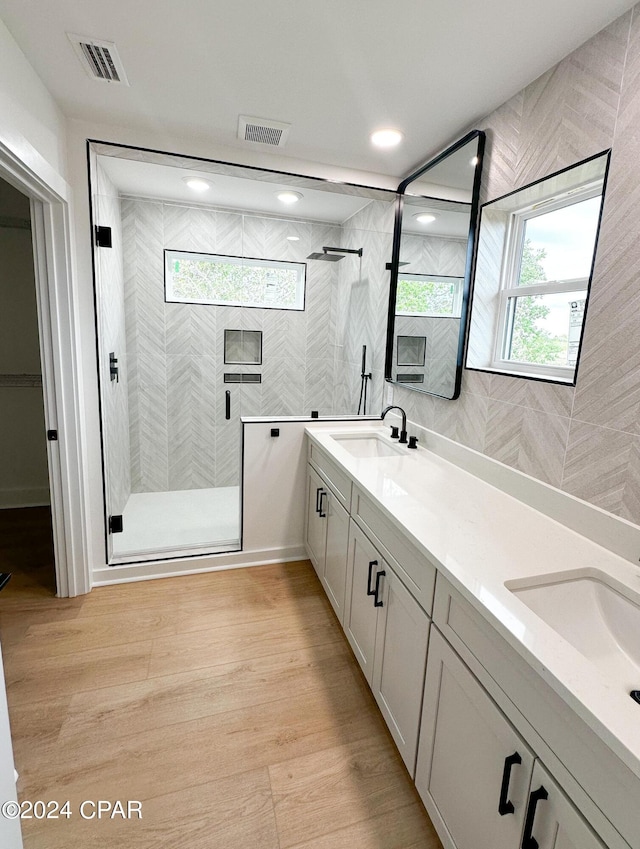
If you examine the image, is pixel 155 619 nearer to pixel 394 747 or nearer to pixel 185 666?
pixel 185 666

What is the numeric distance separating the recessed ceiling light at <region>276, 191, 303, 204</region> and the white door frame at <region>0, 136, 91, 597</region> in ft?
4.06

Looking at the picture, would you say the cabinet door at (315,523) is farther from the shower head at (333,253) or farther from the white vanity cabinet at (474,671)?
the shower head at (333,253)

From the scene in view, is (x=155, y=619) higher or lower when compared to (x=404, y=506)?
lower

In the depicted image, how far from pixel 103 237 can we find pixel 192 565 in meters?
2.00

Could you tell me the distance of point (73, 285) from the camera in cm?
212

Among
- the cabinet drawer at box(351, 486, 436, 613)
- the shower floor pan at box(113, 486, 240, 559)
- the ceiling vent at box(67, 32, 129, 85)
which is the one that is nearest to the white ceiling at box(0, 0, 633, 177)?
the ceiling vent at box(67, 32, 129, 85)

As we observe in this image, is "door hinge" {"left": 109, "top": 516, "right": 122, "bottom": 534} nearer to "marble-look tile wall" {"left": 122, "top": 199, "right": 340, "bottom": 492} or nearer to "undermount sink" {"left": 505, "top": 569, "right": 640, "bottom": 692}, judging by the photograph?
"marble-look tile wall" {"left": 122, "top": 199, "right": 340, "bottom": 492}

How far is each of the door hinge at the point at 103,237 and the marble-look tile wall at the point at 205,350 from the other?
1.24 ft

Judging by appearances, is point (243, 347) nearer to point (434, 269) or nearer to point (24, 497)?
point (434, 269)

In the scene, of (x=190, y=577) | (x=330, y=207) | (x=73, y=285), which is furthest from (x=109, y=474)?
(x=330, y=207)

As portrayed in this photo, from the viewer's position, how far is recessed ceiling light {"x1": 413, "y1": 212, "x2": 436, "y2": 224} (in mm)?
2354

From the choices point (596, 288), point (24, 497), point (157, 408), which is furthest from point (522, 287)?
point (24, 497)

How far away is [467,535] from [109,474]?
214 cm

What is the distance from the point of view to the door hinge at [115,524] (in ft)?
8.27
